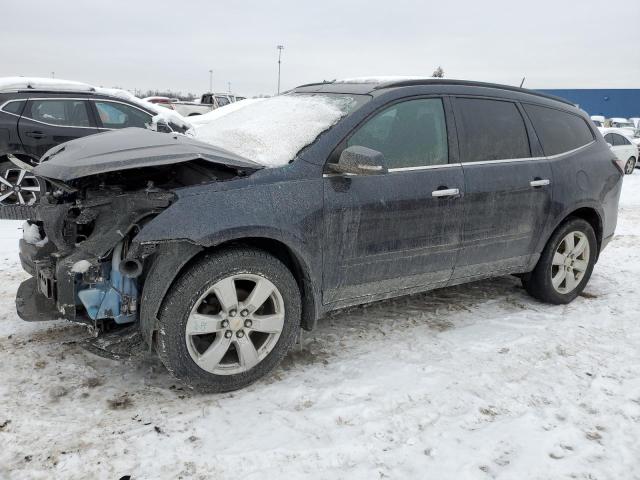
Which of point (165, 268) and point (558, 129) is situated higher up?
point (558, 129)

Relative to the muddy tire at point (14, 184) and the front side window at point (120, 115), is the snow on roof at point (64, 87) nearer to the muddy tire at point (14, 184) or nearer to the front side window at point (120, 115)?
the front side window at point (120, 115)

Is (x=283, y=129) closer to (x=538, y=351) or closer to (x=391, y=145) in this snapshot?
(x=391, y=145)

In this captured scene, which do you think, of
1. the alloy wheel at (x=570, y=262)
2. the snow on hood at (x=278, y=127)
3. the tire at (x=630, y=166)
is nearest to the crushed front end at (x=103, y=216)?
the snow on hood at (x=278, y=127)

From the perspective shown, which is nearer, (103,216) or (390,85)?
(103,216)

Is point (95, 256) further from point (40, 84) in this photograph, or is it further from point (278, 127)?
point (40, 84)

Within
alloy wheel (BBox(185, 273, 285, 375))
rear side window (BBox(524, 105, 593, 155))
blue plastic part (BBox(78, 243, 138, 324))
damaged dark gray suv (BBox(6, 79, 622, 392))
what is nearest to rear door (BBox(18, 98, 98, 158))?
damaged dark gray suv (BBox(6, 79, 622, 392))

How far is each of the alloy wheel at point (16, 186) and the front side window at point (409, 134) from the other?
543 centimetres

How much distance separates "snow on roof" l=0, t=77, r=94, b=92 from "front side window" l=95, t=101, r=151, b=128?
0.31 metres

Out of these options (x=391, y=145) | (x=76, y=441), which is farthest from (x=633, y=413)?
(x=76, y=441)

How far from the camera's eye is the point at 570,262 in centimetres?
446

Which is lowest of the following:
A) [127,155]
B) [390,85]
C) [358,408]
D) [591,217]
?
[358,408]

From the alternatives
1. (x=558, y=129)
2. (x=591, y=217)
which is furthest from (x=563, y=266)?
(x=558, y=129)

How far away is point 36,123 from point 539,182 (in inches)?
252

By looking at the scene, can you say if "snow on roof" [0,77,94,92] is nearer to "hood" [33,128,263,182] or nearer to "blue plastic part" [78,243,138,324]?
"hood" [33,128,263,182]
